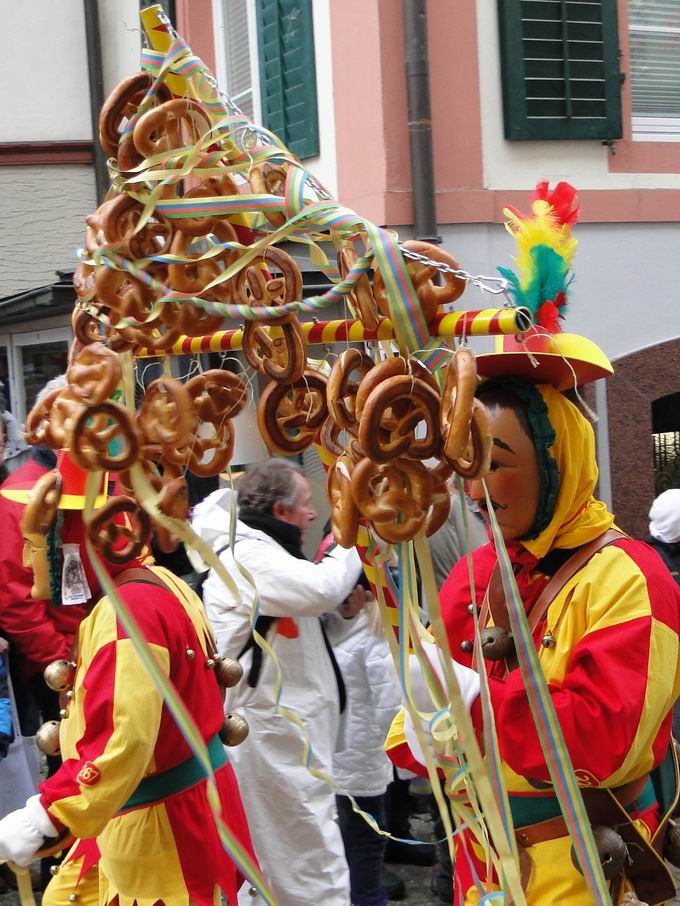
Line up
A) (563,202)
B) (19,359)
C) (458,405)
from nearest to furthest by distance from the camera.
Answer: (458,405) < (563,202) < (19,359)

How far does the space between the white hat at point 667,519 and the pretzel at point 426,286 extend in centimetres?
344

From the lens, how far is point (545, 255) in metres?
2.00

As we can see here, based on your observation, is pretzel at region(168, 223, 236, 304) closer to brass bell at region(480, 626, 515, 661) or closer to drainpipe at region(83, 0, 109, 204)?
brass bell at region(480, 626, 515, 661)

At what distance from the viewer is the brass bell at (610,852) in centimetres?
208

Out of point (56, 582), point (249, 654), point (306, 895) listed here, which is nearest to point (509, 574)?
point (56, 582)

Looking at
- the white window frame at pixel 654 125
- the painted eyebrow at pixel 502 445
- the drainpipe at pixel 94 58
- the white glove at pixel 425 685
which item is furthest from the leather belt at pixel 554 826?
the drainpipe at pixel 94 58

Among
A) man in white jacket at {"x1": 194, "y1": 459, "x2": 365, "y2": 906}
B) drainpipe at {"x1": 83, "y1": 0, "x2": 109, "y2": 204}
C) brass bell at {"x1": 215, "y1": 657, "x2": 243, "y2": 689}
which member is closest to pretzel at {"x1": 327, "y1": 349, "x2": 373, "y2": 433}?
brass bell at {"x1": 215, "y1": 657, "x2": 243, "y2": 689}

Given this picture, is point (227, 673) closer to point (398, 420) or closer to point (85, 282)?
point (85, 282)

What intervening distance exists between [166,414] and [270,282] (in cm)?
28

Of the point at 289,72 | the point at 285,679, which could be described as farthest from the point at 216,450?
the point at 289,72

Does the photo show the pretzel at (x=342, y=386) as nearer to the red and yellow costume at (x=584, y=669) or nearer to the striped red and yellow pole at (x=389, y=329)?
the striped red and yellow pole at (x=389, y=329)

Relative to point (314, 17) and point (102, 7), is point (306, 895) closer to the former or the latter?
point (314, 17)

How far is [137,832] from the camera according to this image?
256 cm

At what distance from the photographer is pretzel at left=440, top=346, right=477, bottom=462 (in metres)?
1.53
